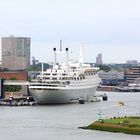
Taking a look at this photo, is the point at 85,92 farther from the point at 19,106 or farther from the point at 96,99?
the point at 19,106

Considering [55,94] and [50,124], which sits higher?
Result: [55,94]

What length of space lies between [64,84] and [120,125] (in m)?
44.0

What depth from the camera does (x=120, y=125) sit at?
5456 centimetres

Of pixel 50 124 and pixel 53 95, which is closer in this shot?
pixel 50 124

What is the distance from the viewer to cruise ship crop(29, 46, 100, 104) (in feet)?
313

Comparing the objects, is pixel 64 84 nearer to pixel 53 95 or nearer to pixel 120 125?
pixel 53 95

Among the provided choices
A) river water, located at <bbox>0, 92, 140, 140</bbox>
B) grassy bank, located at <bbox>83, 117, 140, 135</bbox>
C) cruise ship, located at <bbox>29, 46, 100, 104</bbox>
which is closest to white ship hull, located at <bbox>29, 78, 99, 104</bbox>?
cruise ship, located at <bbox>29, 46, 100, 104</bbox>

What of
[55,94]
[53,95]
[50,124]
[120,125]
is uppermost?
[55,94]

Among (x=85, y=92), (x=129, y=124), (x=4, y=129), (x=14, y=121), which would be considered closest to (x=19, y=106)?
(x=85, y=92)

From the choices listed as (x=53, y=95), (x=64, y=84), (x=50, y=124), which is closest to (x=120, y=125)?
(x=50, y=124)

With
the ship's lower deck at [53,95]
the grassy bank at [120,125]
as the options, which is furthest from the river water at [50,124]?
the ship's lower deck at [53,95]

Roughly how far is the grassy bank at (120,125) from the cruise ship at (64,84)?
3759cm

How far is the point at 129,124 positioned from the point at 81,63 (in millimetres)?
62476

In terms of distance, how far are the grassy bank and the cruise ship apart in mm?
37587
